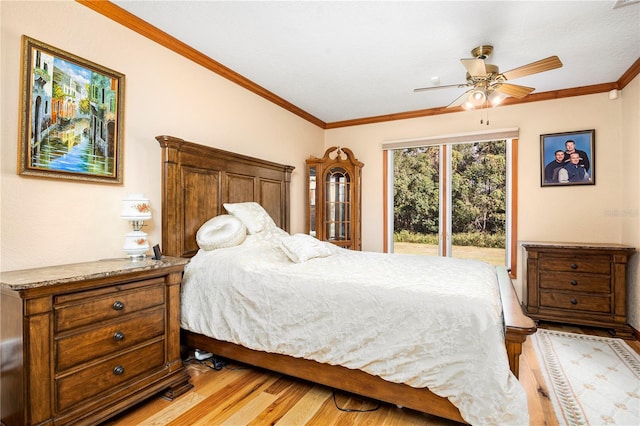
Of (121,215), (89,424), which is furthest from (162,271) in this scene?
(89,424)

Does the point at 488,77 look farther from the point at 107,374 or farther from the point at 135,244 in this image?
the point at 107,374

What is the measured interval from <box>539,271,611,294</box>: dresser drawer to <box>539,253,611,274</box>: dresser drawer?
52 millimetres

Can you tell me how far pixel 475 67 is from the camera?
240 cm

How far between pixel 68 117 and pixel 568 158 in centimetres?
476

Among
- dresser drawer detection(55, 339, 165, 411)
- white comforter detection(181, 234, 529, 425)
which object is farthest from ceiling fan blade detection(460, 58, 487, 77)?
dresser drawer detection(55, 339, 165, 411)

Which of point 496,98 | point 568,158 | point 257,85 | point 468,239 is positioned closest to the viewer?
point 496,98

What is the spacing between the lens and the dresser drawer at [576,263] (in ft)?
10.3

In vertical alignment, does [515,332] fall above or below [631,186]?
below

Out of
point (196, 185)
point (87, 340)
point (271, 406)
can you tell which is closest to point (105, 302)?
point (87, 340)

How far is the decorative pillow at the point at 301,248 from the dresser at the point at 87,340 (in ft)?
2.71

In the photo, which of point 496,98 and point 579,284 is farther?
point 579,284

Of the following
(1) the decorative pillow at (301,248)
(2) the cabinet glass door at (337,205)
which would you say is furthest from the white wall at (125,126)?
(2) the cabinet glass door at (337,205)

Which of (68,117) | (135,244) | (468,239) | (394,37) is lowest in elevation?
(468,239)

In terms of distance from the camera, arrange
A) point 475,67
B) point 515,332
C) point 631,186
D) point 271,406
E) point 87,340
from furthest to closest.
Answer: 1. point 631,186
2. point 475,67
3. point 271,406
4. point 87,340
5. point 515,332
